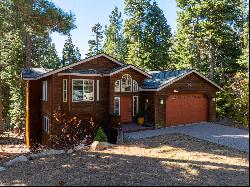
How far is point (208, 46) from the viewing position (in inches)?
1316

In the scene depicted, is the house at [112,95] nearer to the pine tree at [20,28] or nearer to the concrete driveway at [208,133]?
the concrete driveway at [208,133]

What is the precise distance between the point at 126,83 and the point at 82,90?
3.98 m

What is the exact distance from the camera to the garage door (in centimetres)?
2552

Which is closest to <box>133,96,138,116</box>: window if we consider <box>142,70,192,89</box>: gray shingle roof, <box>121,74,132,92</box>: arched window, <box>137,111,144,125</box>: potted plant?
<box>137,111,144,125</box>: potted plant

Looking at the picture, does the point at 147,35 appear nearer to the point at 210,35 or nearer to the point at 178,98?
the point at 210,35

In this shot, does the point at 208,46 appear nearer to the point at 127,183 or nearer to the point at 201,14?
the point at 201,14

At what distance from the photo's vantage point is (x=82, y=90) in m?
23.2

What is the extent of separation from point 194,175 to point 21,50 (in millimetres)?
34396

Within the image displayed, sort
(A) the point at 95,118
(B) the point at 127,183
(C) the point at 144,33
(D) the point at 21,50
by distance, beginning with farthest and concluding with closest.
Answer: (C) the point at 144,33 < (D) the point at 21,50 < (A) the point at 95,118 < (B) the point at 127,183

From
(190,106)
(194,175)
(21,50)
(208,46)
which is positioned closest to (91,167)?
(194,175)

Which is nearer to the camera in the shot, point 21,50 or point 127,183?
point 127,183

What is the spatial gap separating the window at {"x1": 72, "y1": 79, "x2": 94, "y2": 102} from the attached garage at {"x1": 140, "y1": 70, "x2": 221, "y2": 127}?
4.50m

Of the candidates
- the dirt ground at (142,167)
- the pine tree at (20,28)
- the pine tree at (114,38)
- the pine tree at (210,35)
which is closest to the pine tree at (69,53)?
the pine tree at (114,38)

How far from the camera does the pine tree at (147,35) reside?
43281 millimetres
